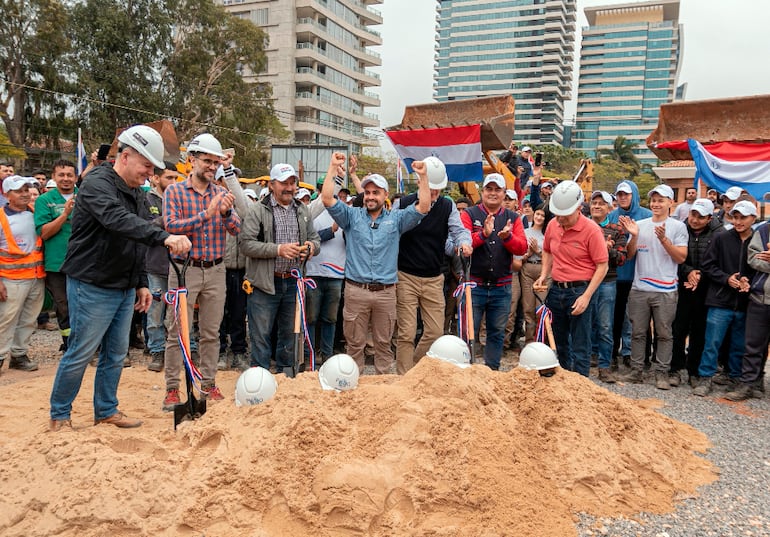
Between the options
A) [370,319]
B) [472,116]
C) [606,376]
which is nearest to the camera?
[370,319]

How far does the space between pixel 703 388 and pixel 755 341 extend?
0.73 meters

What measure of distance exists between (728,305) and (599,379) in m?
1.60

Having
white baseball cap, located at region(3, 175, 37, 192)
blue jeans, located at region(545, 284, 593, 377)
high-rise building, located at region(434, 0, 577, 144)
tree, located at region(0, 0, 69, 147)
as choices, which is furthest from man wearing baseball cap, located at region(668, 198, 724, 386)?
high-rise building, located at region(434, 0, 577, 144)

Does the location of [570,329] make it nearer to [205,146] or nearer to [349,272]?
[349,272]

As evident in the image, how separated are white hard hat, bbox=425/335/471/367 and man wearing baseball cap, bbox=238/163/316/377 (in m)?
1.69

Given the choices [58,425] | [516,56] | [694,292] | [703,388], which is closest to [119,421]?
[58,425]

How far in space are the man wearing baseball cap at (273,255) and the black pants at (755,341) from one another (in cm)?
466

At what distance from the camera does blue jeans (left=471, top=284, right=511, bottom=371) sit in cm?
566

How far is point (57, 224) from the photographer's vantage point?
629cm

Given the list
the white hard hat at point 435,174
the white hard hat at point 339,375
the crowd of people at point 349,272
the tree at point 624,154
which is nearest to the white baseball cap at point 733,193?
the crowd of people at point 349,272

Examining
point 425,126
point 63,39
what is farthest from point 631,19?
point 425,126

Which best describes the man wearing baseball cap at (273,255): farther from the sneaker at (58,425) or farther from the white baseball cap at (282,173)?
the sneaker at (58,425)

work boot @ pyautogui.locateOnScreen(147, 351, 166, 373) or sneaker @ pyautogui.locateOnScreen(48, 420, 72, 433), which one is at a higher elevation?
sneaker @ pyautogui.locateOnScreen(48, 420, 72, 433)

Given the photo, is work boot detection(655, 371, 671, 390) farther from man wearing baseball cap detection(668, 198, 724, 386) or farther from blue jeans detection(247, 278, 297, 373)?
blue jeans detection(247, 278, 297, 373)
